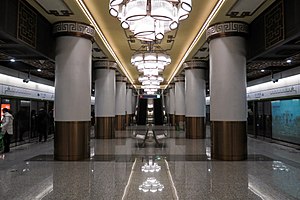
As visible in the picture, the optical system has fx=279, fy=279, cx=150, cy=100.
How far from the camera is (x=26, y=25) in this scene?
6621mm

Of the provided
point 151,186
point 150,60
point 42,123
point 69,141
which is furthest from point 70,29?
point 42,123

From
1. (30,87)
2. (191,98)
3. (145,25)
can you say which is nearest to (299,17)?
(145,25)

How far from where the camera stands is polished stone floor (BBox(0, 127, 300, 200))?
471cm

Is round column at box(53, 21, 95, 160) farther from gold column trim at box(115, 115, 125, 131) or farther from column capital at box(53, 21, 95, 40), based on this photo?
gold column trim at box(115, 115, 125, 131)

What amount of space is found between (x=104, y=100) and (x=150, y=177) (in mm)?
9133

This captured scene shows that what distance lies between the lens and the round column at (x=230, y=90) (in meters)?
8.12

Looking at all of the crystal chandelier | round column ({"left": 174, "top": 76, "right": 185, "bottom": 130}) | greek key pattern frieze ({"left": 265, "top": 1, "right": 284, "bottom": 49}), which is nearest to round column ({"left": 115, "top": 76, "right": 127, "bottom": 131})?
round column ({"left": 174, "top": 76, "right": 185, "bottom": 130})

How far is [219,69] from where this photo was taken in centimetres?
834

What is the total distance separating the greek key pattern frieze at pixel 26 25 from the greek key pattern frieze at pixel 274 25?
5.87 m

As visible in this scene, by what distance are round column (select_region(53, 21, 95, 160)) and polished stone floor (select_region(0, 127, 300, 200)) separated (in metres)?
0.54

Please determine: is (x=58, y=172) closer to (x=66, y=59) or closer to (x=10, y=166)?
(x=10, y=166)

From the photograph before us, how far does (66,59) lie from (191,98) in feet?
26.8

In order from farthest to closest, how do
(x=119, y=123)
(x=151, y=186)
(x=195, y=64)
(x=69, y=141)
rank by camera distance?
(x=119, y=123)
(x=195, y=64)
(x=69, y=141)
(x=151, y=186)

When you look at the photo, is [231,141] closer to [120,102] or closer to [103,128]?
[103,128]
